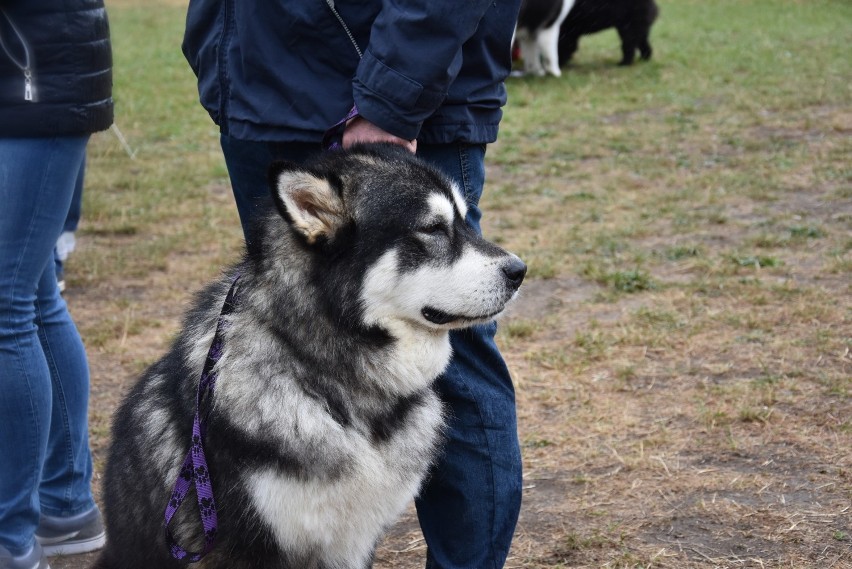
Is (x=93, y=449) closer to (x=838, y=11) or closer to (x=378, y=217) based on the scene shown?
(x=378, y=217)

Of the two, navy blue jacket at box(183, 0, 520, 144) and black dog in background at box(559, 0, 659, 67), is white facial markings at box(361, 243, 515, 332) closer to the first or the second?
navy blue jacket at box(183, 0, 520, 144)

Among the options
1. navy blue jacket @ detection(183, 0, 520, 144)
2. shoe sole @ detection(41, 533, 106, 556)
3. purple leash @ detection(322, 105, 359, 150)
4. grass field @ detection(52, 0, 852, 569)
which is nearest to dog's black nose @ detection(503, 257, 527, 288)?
navy blue jacket @ detection(183, 0, 520, 144)

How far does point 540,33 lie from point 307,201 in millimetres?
9731

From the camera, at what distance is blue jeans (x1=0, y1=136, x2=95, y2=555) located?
2.39 m

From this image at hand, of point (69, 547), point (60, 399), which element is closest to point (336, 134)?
point (60, 399)

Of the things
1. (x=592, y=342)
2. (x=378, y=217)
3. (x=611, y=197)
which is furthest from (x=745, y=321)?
(x=378, y=217)

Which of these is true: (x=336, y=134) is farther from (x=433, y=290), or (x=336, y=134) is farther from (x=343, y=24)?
(x=433, y=290)

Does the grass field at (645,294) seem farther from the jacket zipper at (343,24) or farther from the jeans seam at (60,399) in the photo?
the jacket zipper at (343,24)

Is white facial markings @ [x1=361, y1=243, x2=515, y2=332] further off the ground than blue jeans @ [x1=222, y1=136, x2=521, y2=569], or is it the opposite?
white facial markings @ [x1=361, y1=243, x2=515, y2=332]

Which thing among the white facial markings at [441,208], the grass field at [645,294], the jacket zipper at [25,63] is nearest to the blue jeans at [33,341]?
the jacket zipper at [25,63]

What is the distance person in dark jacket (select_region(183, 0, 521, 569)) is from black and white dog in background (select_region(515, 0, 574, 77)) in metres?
9.18

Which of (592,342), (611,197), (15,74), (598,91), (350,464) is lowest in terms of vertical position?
(598,91)

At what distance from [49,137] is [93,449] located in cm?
155

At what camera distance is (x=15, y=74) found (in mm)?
2354
